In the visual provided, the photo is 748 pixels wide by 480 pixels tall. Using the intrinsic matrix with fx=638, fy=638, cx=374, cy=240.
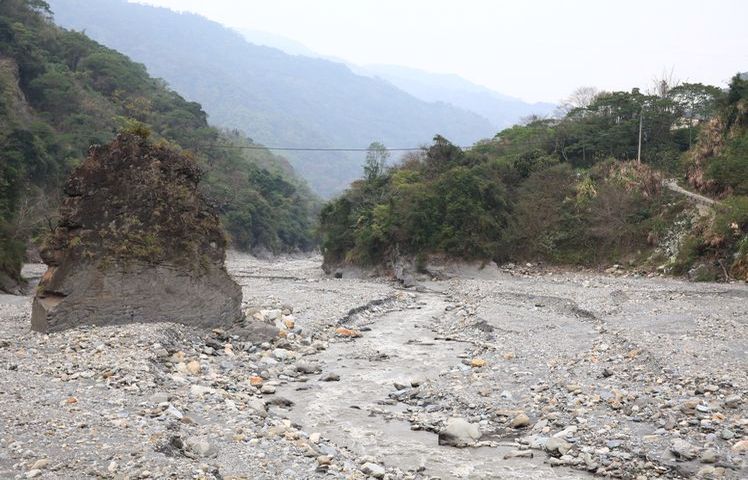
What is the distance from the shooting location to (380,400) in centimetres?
1347

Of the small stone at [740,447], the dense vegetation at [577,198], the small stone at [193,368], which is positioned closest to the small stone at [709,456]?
the small stone at [740,447]

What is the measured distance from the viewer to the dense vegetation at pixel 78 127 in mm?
43438

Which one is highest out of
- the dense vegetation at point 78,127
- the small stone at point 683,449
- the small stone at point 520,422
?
the dense vegetation at point 78,127

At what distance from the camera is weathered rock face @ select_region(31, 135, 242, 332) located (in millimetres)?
16047

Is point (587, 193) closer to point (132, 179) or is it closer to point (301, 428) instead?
point (132, 179)

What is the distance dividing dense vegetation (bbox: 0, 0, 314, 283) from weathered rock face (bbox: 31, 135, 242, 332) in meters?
14.9

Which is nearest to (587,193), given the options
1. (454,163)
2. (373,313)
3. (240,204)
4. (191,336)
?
(454,163)

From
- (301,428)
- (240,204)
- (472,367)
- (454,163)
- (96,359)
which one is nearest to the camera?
(301,428)

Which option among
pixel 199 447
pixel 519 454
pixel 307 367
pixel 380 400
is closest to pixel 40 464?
pixel 199 447

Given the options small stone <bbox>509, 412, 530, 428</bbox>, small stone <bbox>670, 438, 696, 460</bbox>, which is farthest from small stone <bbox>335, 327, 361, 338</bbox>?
small stone <bbox>670, 438, 696, 460</bbox>

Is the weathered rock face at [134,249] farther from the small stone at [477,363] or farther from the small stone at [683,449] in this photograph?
the small stone at [683,449]

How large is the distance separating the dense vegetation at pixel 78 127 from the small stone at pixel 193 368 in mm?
19208

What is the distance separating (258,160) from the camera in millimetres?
127188

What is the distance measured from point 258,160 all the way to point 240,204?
5410cm
